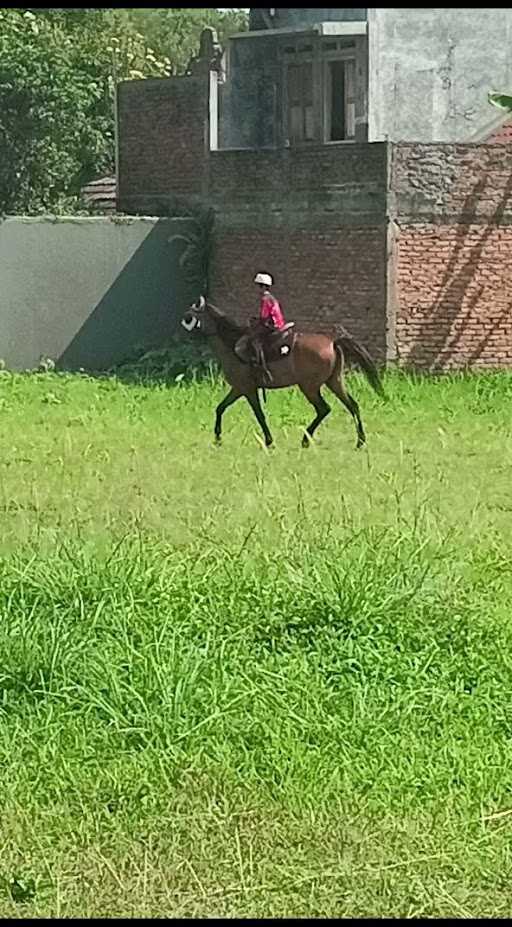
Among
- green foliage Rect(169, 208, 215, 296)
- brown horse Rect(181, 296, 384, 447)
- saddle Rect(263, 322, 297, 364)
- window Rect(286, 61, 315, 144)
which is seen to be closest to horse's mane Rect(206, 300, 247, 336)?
brown horse Rect(181, 296, 384, 447)

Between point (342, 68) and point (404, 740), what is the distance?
18.6m

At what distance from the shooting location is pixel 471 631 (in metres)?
6.28

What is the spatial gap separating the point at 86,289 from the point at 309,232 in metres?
3.13

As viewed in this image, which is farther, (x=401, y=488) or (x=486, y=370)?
(x=486, y=370)

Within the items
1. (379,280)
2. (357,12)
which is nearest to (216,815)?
(379,280)

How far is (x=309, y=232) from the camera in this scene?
59.9 feet

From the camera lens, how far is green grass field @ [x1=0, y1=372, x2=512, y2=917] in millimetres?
4559

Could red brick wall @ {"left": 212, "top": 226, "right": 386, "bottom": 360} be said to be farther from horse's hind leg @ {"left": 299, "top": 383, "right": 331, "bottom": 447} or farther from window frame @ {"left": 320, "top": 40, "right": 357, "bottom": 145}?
horse's hind leg @ {"left": 299, "top": 383, "right": 331, "bottom": 447}

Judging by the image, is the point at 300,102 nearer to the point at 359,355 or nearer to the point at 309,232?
the point at 309,232

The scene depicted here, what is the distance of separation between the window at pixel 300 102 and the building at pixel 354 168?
0.02 meters

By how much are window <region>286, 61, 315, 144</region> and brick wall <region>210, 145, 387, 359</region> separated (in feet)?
13.9

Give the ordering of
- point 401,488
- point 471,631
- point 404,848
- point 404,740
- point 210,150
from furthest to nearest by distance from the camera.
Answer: point 210,150
point 401,488
point 471,631
point 404,740
point 404,848

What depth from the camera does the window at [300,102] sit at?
23422mm

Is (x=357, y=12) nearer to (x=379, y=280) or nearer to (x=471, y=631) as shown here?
(x=379, y=280)
